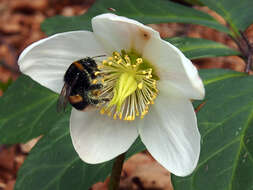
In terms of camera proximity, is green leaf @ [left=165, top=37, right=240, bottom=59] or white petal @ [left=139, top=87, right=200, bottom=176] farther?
green leaf @ [left=165, top=37, right=240, bottom=59]

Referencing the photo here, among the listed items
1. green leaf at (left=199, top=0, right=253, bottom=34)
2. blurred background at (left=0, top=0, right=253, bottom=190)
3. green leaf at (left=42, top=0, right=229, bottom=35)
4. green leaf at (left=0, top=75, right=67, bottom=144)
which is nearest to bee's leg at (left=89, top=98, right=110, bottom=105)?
green leaf at (left=0, top=75, right=67, bottom=144)

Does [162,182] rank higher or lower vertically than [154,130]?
lower

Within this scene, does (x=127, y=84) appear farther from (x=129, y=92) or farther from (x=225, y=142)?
(x=225, y=142)

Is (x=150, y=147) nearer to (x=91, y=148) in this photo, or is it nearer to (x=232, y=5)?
(x=91, y=148)

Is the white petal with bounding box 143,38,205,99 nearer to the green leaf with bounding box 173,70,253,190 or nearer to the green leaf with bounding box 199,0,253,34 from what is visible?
the green leaf with bounding box 173,70,253,190

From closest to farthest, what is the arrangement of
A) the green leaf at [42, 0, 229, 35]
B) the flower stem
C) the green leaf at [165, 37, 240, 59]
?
the flower stem < the green leaf at [165, 37, 240, 59] < the green leaf at [42, 0, 229, 35]

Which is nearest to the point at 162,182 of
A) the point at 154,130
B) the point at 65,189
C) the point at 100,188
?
the point at 100,188
